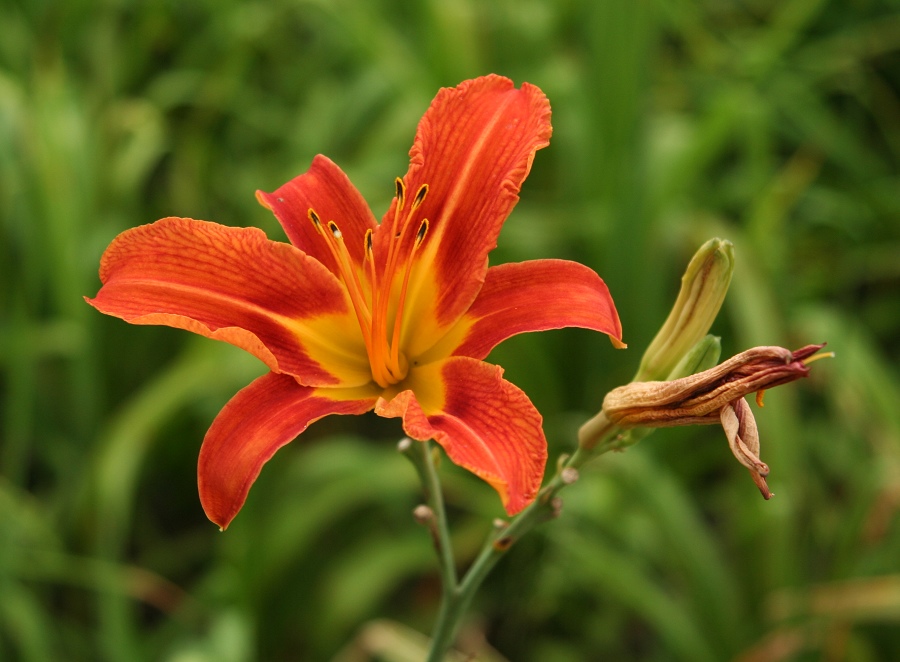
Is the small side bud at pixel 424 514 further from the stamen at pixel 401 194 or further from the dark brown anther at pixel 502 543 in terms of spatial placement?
the stamen at pixel 401 194

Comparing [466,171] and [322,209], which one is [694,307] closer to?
[466,171]

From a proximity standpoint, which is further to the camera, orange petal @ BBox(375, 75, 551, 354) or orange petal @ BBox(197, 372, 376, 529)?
orange petal @ BBox(375, 75, 551, 354)

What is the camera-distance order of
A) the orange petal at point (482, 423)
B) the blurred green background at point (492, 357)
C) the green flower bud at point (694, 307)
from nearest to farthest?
the orange petal at point (482, 423) → the green flower bud at point (694, 307) → the blurred green background at point (492, 357)

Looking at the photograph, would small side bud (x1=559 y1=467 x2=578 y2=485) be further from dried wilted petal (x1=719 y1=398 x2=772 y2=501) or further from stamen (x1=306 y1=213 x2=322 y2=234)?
stamen (x1=306 y1=213 x2=322 y2=234)

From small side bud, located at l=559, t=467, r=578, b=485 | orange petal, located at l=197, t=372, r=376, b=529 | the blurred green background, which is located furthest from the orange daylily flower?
the blurred green background

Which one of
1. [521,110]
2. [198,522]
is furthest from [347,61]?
[521,110]

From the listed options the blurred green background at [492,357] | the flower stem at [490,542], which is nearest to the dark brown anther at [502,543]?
the flower stem at [490,542]

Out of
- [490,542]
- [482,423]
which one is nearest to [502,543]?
[490,542]
